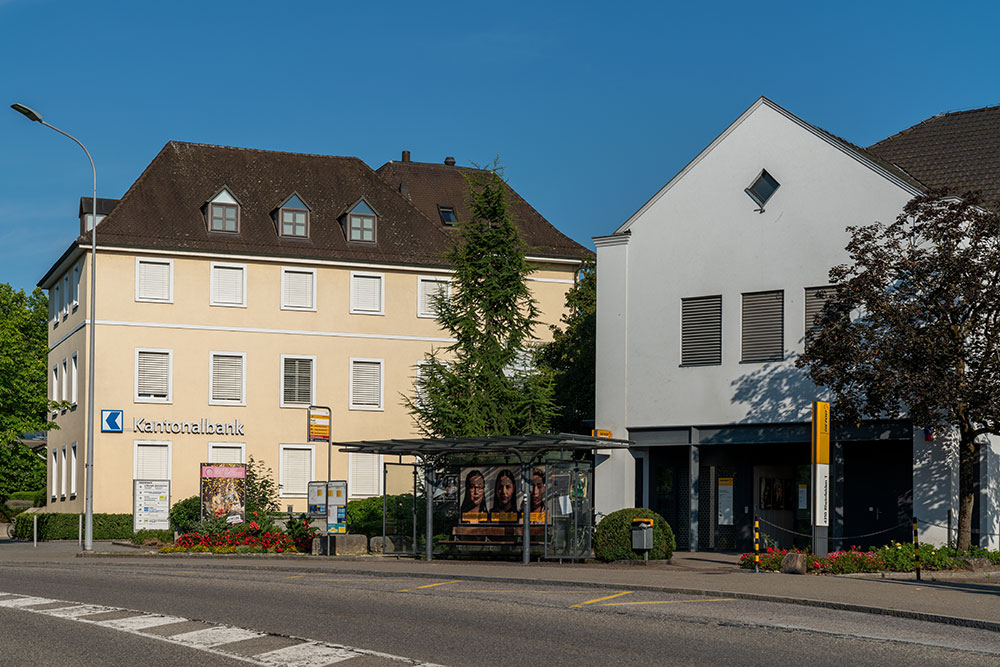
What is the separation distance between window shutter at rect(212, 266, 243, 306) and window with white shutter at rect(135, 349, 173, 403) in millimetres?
2858

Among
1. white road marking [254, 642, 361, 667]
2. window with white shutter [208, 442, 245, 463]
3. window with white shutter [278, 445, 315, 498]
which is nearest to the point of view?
white road marking [254, 642, 361, 667]

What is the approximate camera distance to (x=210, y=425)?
2051 inches

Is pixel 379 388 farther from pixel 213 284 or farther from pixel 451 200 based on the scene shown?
pixel 451 200

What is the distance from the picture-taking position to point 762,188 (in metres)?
33.2

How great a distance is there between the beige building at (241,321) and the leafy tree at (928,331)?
1067 inches

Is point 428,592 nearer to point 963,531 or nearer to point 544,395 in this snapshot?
point 963,531

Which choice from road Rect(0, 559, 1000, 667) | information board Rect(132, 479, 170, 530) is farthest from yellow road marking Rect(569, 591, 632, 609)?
information board Rect(132, 479, 170, 530)

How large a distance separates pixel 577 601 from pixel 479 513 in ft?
38.2

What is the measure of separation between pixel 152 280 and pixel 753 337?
26656 millimetres

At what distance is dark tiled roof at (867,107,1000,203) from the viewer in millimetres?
33500

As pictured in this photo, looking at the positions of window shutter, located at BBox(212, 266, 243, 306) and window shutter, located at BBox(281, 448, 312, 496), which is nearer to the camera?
window shutter, located at BBox(212, 266, 243, 306)

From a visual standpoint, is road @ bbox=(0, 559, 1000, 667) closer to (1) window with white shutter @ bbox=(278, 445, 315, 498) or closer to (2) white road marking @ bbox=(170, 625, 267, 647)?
(2) white road marking @ bbox=(170, 625, 267, 647)

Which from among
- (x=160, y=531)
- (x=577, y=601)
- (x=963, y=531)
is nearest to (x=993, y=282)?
(x=963, y=531)

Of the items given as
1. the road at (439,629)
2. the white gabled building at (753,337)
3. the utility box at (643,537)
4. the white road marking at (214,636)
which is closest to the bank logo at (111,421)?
the white gabled building at (753,337)
